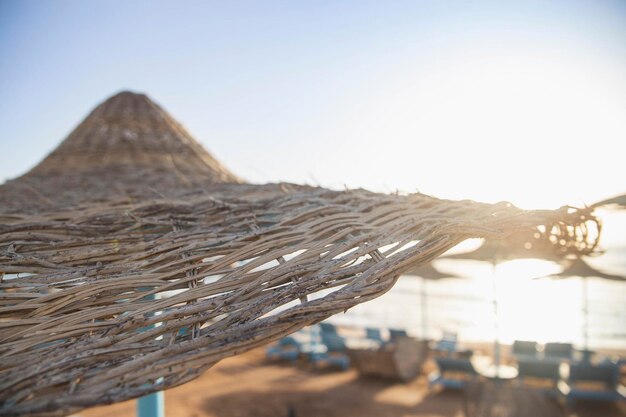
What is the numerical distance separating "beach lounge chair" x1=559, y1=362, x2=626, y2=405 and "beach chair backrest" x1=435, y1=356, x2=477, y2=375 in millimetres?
1414

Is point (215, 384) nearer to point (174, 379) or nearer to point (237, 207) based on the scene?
point (237, 207)

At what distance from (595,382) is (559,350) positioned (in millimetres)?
1744

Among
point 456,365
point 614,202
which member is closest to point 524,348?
point 456,365

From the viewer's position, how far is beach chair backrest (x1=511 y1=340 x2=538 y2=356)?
28.9 feet

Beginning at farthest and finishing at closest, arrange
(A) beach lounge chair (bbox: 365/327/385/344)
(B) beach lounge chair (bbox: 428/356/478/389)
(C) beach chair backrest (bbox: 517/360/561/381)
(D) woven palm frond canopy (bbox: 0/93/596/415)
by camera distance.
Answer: (A) beach lounge chair (bbox: 365/327/385/344), (B) beach lounge chair (bbox: 428/356/478/389), (C) beach chair backrest (bbox: 517/360/561/381), (D) woven palm frond canopy (bbox: 0/93/596/415)

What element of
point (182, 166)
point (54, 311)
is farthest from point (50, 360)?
point (182, 166)

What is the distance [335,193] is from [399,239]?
54cm

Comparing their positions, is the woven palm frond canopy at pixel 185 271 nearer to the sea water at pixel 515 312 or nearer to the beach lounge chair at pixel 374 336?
the beach lounge chair at pixel 374 336

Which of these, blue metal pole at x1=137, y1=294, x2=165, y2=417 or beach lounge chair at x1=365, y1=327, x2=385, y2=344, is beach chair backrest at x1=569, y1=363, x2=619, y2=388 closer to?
beach lounge chair at x1=365, y1=327, x2=385, y2=344

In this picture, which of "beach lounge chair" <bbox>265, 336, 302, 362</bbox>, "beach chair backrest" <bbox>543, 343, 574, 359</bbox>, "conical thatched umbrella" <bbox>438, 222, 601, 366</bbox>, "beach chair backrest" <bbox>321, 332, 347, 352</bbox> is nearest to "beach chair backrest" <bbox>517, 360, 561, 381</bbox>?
"beach chair backrest" <bbox>543, 343, 574, 359</bbox>

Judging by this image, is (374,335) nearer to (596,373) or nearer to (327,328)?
(327,328)

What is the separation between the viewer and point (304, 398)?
7.91 metres

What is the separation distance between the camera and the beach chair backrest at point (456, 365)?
313 inches

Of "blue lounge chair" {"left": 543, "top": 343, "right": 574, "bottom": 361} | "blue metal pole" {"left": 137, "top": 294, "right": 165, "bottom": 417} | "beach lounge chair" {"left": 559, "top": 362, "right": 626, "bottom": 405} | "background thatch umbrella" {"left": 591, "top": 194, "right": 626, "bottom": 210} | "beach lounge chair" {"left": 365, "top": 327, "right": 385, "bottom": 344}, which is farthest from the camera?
"beach lounge chair" {"left": 365, "top": 327, "right": 385, "bottom": 344}
